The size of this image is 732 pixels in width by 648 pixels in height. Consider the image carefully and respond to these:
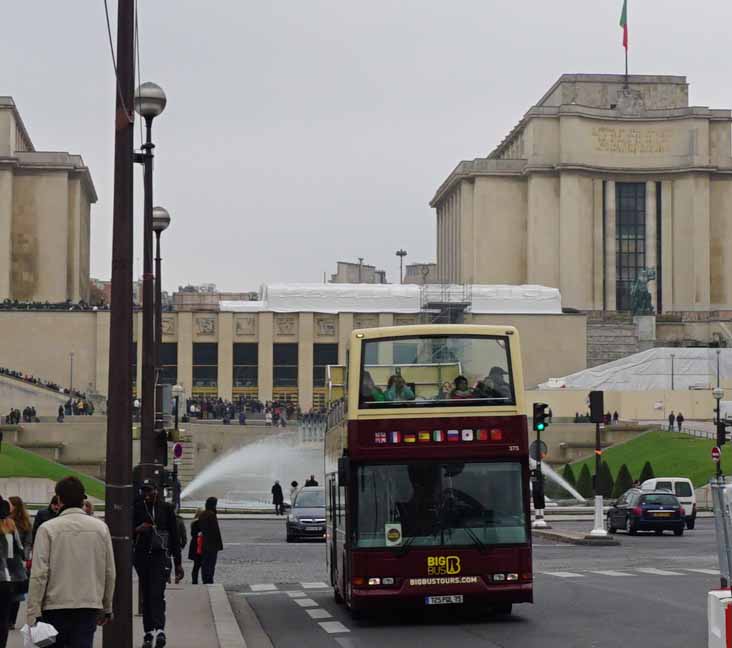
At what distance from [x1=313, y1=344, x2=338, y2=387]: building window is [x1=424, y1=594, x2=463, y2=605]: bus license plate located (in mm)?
83118

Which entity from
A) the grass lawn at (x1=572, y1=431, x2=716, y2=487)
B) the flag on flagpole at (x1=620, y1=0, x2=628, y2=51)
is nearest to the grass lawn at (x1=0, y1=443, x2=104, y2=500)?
the grass lawn at (x1=572, y1=431, x2=716, y2=487)

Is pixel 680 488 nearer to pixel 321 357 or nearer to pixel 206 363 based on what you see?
pixel 321 357

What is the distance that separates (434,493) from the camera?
17969 millimetres

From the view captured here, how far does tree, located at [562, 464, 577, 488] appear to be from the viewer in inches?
2594

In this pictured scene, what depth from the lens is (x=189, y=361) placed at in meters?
99.9

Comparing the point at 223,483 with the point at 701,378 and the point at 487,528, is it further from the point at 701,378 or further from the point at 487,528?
the point at 487,528

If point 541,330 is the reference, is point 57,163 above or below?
above

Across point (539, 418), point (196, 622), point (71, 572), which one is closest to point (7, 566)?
point (71, 572)

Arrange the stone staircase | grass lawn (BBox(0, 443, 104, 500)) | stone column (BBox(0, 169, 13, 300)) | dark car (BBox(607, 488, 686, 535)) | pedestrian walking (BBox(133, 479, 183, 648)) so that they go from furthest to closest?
stone column (BBox(0, 169, 13, 300))
the stone staircase
grass lawn (BBox(0, 443, 104, 500))
dark car (BBox(607, 488, 686, 535))
pedestrian walking (BBox(133, 479, 183, 648))

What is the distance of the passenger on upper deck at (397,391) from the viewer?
18.1 m

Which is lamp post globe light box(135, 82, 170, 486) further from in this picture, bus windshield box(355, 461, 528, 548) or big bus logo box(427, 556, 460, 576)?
big bus logo box(427, 556, 460, 576)

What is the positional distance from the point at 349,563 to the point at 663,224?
348 feet

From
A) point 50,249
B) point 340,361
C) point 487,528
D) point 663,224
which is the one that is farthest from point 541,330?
point 487,528

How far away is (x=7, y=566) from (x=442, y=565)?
6.33 meters
